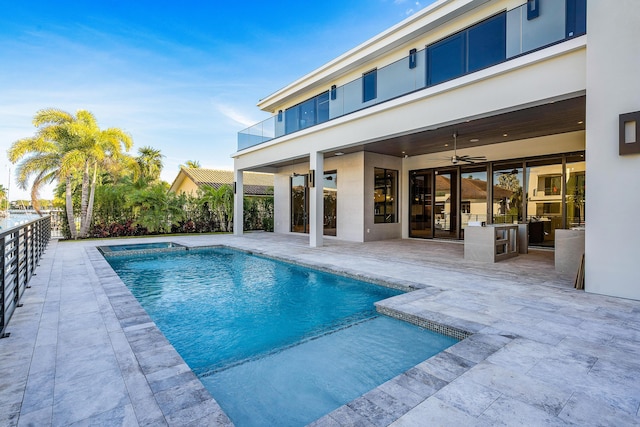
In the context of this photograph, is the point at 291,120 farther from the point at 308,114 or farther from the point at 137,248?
the point at 137,248

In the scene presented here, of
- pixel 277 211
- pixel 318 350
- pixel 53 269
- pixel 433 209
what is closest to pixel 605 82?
Answer: pixel 318 350

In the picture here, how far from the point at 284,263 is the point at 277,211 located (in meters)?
9.53

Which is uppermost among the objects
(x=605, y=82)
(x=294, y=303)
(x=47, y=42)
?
(x=47, y=42)

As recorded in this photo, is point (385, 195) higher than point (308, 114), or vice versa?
point (308, 114)

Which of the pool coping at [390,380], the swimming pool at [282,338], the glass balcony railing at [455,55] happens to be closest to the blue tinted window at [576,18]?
the glass balcony railing at [455,55]

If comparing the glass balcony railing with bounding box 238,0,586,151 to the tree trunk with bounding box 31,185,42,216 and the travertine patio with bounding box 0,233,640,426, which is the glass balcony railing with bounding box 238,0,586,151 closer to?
the travertine patio with bounding box 0,233,640,426

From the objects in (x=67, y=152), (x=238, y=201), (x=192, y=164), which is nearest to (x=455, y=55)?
(x=238, y=201)

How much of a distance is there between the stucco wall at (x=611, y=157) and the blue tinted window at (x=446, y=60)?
2544 millimetres

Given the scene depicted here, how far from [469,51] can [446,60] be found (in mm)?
560

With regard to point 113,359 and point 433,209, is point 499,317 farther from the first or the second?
point 433,209

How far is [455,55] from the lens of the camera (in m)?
7.77

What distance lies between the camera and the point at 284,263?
9.36 meters

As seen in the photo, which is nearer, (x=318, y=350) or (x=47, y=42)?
(x=318, y=350)

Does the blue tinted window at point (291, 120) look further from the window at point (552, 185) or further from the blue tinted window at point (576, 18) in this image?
the window at point (552, 185)
